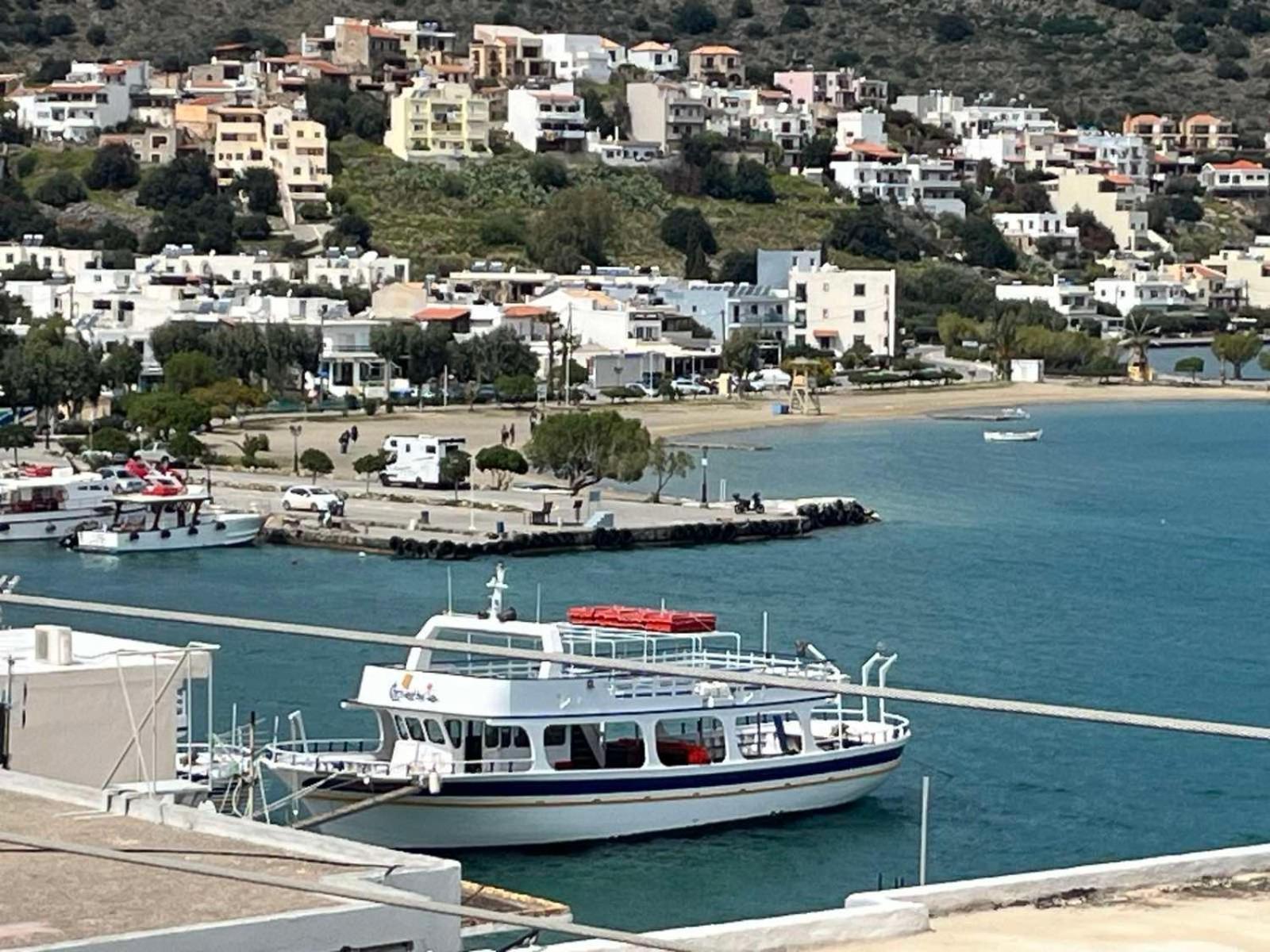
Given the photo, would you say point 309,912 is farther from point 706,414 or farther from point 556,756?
point 706,414

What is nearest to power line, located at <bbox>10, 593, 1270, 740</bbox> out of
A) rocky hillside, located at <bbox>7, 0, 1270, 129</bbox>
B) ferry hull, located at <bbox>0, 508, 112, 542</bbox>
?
ferry hull, located at <bbox>0, 508, 112, 542</bbox>

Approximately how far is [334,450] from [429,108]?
94.9 feet

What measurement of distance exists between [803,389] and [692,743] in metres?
32.6

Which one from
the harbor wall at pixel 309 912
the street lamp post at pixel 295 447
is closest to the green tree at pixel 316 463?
the street lamp post at pixel 295 447

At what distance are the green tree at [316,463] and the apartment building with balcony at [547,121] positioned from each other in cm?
3387

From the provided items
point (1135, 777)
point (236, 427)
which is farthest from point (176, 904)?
point (236, 427)

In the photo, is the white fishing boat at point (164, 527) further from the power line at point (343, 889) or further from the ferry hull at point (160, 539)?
the power line at point (343, 889)

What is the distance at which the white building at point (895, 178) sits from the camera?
71.8 m

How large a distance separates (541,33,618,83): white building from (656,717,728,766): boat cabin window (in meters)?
61.7

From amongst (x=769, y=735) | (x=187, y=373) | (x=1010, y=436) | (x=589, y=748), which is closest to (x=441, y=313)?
(x=187, y=373)

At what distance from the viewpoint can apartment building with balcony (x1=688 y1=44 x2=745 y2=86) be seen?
82.9 meters

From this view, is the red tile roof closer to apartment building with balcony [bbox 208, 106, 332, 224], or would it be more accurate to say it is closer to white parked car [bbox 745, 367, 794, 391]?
white parked car [bbox 745, 367, 794, 391]

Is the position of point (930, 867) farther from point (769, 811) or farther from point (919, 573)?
point (919, 573)

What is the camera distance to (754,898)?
14.5 metres
